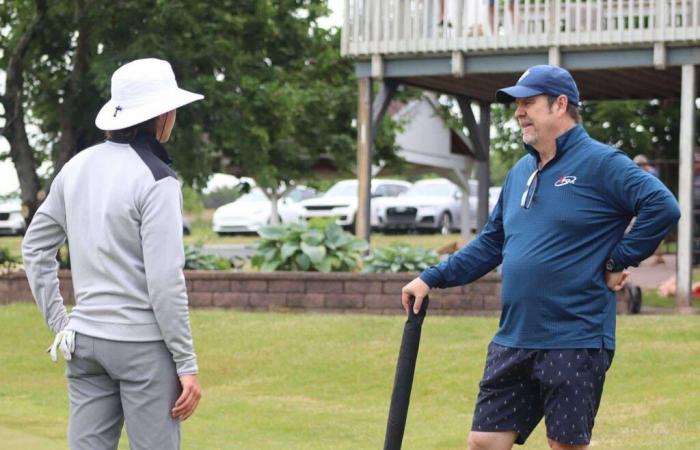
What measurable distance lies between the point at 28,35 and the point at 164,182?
14.9 m

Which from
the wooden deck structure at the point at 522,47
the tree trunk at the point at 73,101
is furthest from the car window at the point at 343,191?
the tree trunk at the point at 73,101

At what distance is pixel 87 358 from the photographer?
175 inches

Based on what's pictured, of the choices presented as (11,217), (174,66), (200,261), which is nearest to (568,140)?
(200,261)

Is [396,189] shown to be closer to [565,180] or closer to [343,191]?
[343,191]

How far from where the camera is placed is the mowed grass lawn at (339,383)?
8930mm

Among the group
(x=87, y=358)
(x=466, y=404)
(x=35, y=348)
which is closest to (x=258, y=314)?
(x=35, y=348)

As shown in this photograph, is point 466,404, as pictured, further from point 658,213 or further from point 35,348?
point 658,213

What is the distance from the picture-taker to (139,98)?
448 centimetres

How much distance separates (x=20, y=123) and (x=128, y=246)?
1510 centimetres

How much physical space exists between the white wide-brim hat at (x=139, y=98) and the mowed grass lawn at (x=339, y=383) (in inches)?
148

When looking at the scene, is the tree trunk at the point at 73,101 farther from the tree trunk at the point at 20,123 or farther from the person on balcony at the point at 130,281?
the person on balcony at the point at 130,281

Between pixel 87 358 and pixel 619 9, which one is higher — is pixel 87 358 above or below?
below

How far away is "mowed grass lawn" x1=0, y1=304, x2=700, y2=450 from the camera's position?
8930 millimetres

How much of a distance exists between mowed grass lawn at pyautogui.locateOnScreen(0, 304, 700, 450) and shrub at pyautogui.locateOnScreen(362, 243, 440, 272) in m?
1.26
